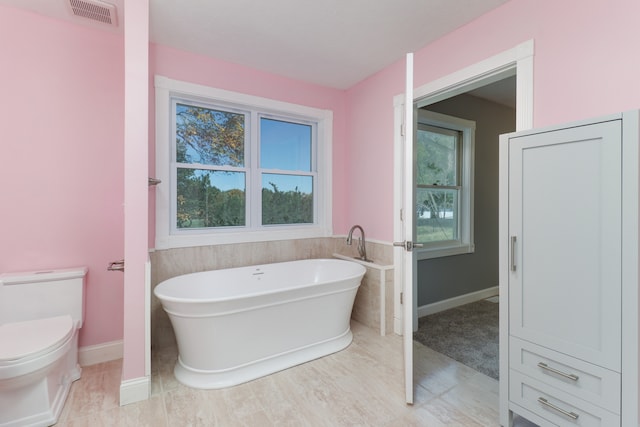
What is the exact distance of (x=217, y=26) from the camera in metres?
2.24

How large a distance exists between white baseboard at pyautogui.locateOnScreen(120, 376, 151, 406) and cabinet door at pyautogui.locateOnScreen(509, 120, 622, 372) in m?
2.14

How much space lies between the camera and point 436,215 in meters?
3.58

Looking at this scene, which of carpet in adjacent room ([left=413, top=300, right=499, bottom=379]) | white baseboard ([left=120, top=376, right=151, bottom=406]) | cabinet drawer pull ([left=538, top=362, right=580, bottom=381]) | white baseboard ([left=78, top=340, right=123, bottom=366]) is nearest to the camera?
cabinet drawer pull ([left=538, top=362, right=580, bottom=381])

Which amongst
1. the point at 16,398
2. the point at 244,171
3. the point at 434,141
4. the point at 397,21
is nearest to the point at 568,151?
the point at 397,21

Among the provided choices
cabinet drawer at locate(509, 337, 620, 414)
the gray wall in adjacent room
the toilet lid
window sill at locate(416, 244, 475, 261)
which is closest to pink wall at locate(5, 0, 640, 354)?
the toilet lid

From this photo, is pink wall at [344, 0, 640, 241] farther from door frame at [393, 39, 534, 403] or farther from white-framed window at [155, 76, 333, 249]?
white-framed window at [155, 76, 333, 249]

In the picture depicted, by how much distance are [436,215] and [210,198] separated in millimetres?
2537

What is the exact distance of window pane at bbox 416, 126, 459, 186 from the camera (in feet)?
11.2

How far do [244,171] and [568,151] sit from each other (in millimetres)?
2525

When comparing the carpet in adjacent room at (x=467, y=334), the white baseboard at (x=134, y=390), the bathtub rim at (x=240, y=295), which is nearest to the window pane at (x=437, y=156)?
the bathtub rim at (x=240, y=295)

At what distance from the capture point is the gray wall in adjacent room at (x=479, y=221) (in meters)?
3.41

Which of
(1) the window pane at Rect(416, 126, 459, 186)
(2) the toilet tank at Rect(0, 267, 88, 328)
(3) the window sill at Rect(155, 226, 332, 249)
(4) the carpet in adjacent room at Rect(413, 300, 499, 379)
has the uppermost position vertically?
(1) the window pane at Rect(416, 126, 459, 186)

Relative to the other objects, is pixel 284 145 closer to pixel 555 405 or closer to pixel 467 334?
pixel 467 334

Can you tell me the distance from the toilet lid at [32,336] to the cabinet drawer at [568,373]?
2.44 m
